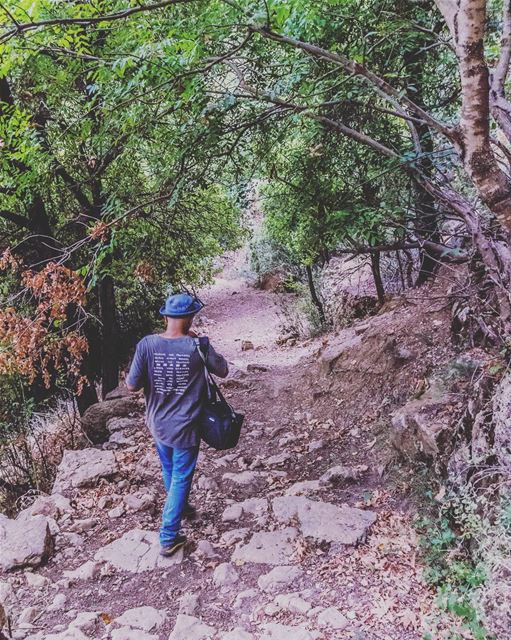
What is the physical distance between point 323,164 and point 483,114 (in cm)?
350

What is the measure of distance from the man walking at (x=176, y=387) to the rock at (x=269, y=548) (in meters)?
0.49

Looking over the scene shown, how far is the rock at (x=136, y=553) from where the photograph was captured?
11.5ft

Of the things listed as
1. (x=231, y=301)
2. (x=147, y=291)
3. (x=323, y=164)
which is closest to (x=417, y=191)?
(x=323, y=164)

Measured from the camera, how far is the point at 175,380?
11.5 feet

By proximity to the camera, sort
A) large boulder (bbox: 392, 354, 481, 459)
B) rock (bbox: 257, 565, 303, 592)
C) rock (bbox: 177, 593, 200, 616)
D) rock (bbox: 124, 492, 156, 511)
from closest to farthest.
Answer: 1. rock (bbox: 177, 593, 200, 616)
2. rock (bbox: 257, 565, 303, 592)
3. large boulder (bbox: 392, 354, 481, 459)
4. rock (bbox: 124, 492, 156, 511)

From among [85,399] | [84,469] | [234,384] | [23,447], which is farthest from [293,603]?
[85,399]

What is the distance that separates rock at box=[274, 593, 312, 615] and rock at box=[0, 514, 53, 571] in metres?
1.86

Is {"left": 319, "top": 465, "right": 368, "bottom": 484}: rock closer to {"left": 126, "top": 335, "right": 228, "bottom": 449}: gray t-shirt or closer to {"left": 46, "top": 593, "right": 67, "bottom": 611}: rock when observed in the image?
{"left": 126, "top": 335, "right": 228, "bottom": 449}: gray t-shirt

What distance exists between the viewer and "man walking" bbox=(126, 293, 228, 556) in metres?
3.50

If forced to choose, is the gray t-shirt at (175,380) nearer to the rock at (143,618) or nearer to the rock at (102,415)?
the rock at (143,618)

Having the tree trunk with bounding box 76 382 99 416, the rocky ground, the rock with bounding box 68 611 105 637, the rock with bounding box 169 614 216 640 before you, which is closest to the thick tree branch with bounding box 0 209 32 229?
the tree trunk with bounding box 76 382 99 416

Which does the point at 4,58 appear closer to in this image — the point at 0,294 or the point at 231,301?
the point at 0,294

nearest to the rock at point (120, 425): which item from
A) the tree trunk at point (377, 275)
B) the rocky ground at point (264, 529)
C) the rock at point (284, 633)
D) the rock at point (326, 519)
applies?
the rocky ground at point (264, 529)

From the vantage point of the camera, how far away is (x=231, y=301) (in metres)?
19.3
